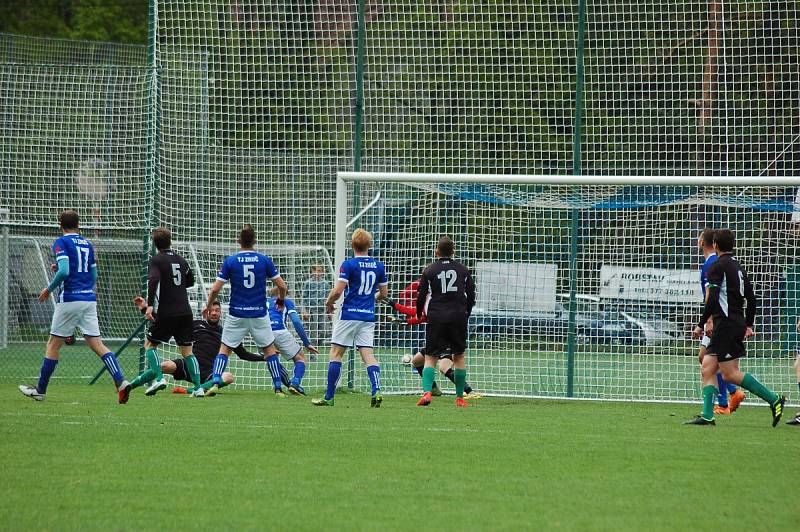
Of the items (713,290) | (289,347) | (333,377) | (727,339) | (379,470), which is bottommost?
(379,470)

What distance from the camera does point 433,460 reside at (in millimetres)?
8297

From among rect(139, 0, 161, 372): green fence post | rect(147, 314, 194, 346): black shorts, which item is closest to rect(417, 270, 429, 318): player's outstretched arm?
rect(147, 314, 194, 346): black shorts

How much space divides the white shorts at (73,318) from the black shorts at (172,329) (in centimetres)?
101

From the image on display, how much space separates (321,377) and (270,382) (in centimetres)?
88

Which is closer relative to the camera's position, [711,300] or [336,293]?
[711,300]

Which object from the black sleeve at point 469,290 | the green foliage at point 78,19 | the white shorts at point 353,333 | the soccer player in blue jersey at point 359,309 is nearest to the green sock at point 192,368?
the soccer player in blue jersey at point 359,309

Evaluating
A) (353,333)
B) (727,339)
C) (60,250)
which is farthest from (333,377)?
(727,339)

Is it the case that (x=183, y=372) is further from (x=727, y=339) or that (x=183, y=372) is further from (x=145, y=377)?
(x=727, y=339)

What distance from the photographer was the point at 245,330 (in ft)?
44.2

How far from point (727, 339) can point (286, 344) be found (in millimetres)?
5969

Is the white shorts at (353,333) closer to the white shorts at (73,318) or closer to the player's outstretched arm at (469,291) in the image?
the player's outstretched arm at (469,291)

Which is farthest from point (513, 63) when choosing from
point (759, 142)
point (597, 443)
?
point (597, 443)

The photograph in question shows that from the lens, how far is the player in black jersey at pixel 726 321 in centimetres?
1120

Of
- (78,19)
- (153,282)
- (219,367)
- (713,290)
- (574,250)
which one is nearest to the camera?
(713,290)
